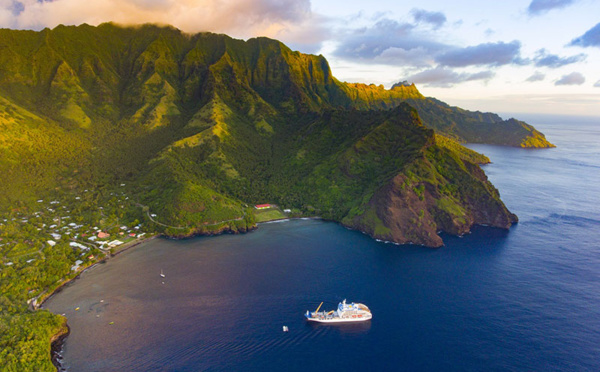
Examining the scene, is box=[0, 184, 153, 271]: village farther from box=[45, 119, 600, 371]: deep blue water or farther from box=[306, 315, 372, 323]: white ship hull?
box=[306, 315, 372, 323]: white ship hull

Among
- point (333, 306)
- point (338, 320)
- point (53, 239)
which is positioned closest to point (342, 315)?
point (338, 320)

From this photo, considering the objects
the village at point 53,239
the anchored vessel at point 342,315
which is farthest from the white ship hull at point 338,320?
the village at point 53,239

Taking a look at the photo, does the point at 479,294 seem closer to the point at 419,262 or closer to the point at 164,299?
the point at 419,262

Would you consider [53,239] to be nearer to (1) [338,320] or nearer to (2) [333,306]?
(2) [333,306]

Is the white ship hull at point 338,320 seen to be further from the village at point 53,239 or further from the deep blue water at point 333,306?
the village at point 53,239

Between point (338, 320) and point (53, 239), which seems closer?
point (338, 320)

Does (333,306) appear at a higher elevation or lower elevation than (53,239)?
lower
